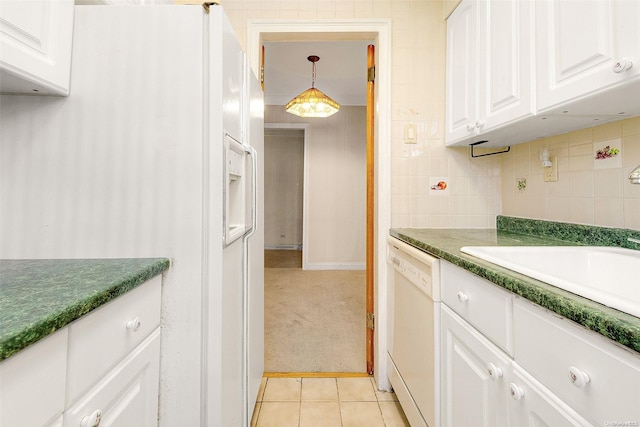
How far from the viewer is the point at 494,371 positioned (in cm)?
79

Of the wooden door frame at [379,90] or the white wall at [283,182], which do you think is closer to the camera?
Result: the wooden door frame at [379,90]

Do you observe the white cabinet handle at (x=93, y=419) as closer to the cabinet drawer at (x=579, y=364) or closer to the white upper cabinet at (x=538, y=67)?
the cabinet drawer at (x=579, y=364)

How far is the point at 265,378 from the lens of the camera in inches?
73.2

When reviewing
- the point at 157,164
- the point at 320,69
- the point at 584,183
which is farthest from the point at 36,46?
the point at 320,69

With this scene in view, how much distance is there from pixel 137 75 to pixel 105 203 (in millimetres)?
418

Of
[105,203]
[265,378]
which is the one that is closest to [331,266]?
[265,378]

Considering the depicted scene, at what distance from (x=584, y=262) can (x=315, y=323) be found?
2032 mm

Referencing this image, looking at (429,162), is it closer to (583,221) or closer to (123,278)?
(583,221)

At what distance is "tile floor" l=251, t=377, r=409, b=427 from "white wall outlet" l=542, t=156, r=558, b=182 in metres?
1.43

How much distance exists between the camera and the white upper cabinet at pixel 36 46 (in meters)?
0.74

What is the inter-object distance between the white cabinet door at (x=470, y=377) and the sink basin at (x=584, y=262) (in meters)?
0.25

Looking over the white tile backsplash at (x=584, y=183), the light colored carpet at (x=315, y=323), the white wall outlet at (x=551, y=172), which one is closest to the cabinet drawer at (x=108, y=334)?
the light colored carpet at (x=315, y=323)

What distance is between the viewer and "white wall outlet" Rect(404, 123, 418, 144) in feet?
5.91

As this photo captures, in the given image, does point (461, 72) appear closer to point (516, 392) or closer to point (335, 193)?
point (516, 392)
